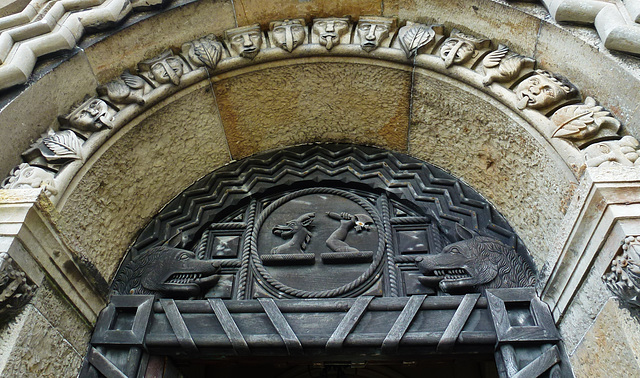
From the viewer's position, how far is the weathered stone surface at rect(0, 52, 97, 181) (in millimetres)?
2232

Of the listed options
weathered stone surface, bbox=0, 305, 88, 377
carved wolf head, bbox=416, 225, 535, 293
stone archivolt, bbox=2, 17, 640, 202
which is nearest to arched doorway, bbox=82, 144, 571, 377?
carved wolf head, bbox=416, 225, 535, 293

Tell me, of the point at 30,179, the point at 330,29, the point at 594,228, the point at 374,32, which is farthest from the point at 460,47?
the point at 30,179

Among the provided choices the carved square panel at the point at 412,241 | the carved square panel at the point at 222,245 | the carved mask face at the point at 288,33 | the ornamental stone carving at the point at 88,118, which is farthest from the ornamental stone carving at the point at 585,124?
the ornamental stone carving at the point at 88,118

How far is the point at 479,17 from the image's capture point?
2.76 m

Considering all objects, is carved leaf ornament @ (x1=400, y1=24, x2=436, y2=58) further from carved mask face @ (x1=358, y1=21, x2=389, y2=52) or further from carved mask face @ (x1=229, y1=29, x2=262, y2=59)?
carved mask face @ (x1=229, y1=29, x2=262, y2=59)

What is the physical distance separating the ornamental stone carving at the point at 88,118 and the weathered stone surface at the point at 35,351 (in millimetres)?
881

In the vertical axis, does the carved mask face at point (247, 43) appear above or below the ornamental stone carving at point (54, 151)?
above

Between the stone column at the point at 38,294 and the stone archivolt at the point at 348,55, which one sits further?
the stone archivolt at the point at 348,55

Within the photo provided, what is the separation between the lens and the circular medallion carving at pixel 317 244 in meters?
2.47

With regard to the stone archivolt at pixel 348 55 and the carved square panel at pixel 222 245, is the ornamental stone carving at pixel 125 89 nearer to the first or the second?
the stone archivolt at pixel 348 55

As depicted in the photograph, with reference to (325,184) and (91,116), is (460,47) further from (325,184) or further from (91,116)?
(91,116)

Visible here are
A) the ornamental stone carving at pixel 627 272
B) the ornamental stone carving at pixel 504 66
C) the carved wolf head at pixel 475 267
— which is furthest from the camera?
the ornamental stone carving at pixel 504 66

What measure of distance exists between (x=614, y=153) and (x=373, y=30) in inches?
55.5

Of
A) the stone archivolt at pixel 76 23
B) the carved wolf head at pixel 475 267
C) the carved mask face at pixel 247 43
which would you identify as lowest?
A: the carved wolf head at pixel 475 267
